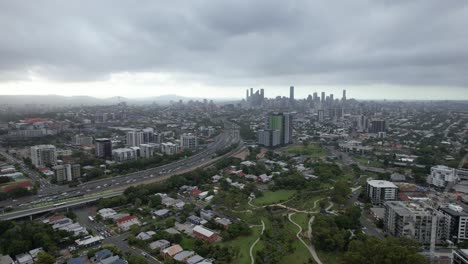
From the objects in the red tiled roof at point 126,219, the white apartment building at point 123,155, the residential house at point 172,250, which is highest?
the white apartment building at point 123,155

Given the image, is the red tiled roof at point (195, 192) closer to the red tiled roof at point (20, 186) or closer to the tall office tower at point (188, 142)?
the red tiled roof at point (20, 186)

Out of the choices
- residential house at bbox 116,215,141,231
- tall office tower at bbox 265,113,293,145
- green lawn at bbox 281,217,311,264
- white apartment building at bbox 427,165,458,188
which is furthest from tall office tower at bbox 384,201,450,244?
tall office tower at bbox 265,113,293,145

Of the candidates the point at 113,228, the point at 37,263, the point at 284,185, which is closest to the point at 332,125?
the point at 284,185

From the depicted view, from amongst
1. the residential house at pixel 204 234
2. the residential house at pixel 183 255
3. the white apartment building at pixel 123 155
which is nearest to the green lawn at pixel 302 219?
the residential house at pixel 204 234

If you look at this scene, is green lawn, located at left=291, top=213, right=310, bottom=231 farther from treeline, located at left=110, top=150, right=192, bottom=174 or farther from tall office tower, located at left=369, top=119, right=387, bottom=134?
tall office tower, located at left=369, top=119, right=387, bottom=134

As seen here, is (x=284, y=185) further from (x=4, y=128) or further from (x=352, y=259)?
(x=4, y=128)
